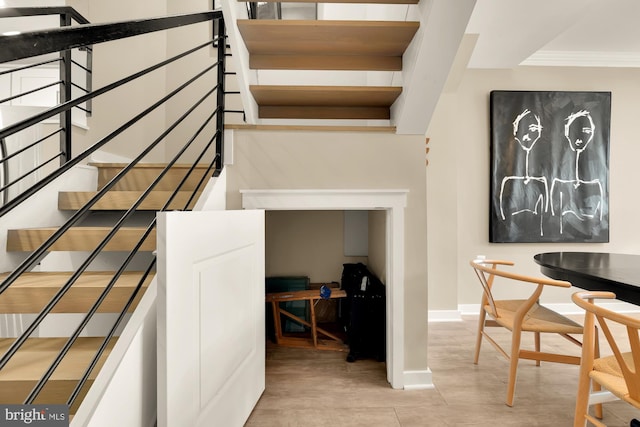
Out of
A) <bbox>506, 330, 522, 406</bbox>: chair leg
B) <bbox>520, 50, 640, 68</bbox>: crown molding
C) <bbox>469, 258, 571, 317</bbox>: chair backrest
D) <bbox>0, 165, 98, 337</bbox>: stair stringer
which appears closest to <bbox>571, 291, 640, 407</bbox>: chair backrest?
<bbox>469, 258, 571, 317</bbox>: chair backrest

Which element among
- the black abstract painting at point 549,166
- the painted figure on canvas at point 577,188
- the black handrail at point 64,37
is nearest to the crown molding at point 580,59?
the black abstract painting at point 549,166

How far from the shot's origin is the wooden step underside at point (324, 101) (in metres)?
2.04

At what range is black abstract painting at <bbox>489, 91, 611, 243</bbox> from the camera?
375cm

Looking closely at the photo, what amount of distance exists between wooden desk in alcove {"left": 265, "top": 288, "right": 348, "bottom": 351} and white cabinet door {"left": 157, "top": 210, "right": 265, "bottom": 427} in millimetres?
808

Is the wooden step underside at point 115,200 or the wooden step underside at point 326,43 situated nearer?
the wooden step underside at point 326,43

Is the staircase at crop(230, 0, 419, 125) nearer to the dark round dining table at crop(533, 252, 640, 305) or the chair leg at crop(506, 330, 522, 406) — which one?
the dark round dining table at crop(533, 252, 640, 305)

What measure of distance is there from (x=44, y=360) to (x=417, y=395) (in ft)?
5.96

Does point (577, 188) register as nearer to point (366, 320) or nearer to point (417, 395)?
point (366, 320)

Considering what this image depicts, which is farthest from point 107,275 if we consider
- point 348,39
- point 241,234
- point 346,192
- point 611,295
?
point 611,295

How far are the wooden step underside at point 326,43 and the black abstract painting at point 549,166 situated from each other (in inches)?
87.4

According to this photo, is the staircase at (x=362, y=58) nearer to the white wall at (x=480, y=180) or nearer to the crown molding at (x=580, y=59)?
the white wall at (x=480, y=180)

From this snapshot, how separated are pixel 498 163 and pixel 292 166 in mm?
2475

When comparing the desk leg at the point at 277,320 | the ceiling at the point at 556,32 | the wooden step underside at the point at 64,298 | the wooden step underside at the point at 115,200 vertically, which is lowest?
the desk leg at the point at 277,320

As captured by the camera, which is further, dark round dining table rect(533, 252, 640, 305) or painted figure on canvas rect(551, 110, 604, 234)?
painted figure on canvas rect(551, 110, 604, 234)
